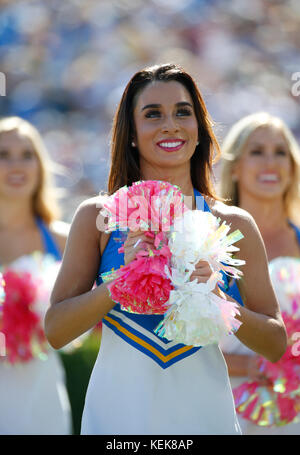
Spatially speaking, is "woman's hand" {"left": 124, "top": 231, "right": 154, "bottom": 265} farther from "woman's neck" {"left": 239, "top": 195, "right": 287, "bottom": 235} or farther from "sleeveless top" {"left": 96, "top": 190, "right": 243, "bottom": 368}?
"woman's neck" {"left": 239, "top": 195, "right": 287, "bottom": 235}

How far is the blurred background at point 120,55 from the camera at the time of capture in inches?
414

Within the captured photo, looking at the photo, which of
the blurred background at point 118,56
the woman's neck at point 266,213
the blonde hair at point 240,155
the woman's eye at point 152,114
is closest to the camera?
the woman's eye at point 152,114

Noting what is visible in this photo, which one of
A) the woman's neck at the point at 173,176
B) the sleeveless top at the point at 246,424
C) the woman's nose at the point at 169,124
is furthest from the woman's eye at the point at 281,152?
the woman's nose at the point at 169,124

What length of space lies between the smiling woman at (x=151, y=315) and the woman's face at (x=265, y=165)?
1.68 meters

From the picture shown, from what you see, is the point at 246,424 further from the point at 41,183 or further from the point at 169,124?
the point at 41,183

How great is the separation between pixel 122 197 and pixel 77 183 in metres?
7.85

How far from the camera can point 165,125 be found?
2131 millimetres

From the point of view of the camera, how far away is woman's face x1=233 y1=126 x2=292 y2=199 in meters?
3.93

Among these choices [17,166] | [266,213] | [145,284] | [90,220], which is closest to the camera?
[145,284]

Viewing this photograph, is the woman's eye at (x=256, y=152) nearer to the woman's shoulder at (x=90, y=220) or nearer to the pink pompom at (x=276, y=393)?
the pink pompom at (x=276, y=393)

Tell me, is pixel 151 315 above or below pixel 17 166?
below

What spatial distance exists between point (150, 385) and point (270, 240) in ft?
6.57

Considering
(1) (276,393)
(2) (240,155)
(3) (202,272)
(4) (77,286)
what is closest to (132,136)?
(4) (77,286)

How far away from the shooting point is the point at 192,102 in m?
2.25
